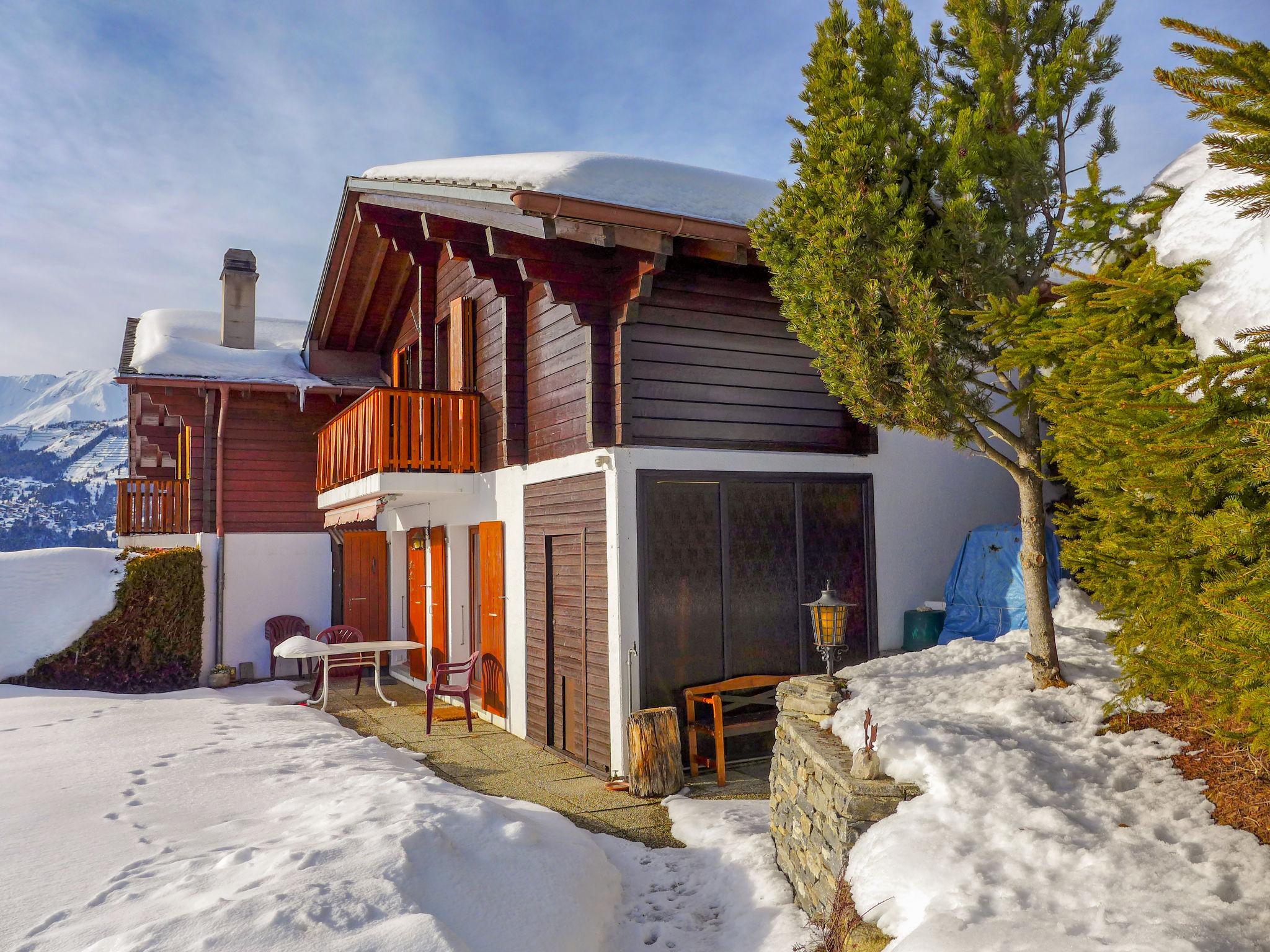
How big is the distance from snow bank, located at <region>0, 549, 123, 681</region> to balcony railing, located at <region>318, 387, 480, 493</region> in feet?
18.0

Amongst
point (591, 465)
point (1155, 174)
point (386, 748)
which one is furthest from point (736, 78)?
point (386, 748)

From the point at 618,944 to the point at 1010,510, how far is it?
285 inches

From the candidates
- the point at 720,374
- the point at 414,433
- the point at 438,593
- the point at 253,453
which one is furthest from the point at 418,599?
the point at 720,374

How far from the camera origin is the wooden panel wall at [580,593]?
298 inches

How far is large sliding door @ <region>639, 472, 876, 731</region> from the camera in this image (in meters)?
7.52

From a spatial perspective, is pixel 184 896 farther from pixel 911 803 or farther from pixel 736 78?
pixel 736 78

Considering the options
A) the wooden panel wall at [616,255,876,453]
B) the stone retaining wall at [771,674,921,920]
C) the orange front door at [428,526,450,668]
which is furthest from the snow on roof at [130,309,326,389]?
the stone retaining wall at [771,674,921,920]

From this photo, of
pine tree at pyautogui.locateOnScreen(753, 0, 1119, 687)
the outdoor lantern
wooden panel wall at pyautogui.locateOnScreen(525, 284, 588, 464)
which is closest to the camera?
pine tree at pyautogui.locateOnScreen(753, 0, 1119, 687)

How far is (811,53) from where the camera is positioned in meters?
5.44

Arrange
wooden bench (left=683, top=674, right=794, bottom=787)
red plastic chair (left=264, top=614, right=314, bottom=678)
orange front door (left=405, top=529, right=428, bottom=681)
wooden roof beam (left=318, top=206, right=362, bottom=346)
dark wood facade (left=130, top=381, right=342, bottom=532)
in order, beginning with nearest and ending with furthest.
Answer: wooden bench (left=683, top=674, right=794, bottom=787) → wooden roof beam (left=318, top=206, right=362, bottom=346) → orange front door (left=405, top=529, right=428, bottom=681) → red plastic chair (left=264, top=614, right=314, bottom=678) → dark wood facade (left=130, top=381, right=342, bottom=532)

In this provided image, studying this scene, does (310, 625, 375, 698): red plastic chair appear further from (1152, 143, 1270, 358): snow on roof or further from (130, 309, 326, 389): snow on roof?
(1152, 143, 1270, 358): snow on roof

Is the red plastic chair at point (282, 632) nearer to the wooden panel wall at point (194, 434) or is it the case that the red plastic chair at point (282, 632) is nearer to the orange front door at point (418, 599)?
the wooden panel wall at point (194, 434)

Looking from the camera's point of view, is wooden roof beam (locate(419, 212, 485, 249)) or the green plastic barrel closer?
Answer: the green plastic barrel

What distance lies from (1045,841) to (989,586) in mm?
5088
